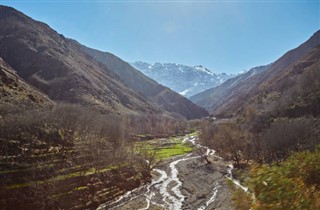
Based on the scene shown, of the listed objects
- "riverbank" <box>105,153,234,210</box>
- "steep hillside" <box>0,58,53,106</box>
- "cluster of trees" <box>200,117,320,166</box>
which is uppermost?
"steep hillside" <box>0,58,53,106</box>

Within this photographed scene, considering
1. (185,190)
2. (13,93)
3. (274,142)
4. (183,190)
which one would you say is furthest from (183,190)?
(13,93)

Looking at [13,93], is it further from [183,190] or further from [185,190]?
[185,190]

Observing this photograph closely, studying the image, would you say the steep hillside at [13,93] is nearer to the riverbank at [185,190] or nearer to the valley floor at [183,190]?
the valley floor at [183,190]

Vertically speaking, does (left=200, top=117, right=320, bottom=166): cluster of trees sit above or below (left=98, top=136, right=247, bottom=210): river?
above

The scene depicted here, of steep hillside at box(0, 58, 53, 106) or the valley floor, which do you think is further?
steep hillside at box(0, 58, 53, 106)

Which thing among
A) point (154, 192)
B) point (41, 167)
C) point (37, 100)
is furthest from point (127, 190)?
point (37, 100)

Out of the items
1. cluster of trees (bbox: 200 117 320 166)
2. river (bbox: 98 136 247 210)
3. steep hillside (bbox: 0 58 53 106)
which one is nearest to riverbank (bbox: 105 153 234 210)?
river (bbox: 98 136 247 210)

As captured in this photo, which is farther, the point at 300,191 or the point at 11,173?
the point at 11,173

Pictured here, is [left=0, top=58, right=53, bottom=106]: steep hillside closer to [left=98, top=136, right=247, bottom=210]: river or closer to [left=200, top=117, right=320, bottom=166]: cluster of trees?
[left=98, top=136, right=247, bottom=210]: river

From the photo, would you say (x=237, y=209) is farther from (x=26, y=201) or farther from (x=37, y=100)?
(x=37, y=100)

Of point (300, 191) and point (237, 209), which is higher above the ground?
point (300, 191)

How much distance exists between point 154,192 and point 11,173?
2594 cm

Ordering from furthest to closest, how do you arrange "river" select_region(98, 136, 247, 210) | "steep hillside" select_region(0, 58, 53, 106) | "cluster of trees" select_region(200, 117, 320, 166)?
1. "steep hillside" select_region(0, 58, 53, 106)
2. "cluster of trees" select_region(200, 117, 320, 166)
3. "river" select_region(98, 136, 247, 210)

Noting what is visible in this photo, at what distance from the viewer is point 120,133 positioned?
108438mm
